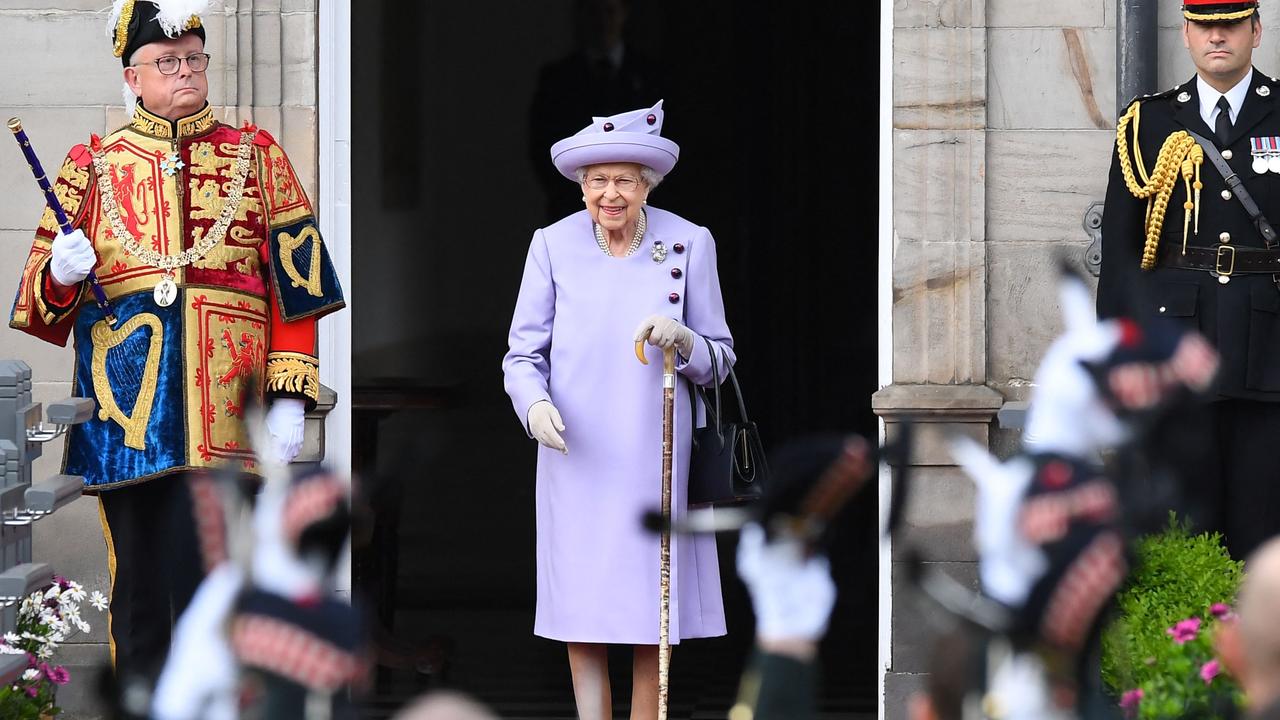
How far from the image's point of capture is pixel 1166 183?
19.2 ft

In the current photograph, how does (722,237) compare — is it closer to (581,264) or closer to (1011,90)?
(1011,90)

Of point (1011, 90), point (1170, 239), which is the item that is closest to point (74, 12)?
point (1011, 90)

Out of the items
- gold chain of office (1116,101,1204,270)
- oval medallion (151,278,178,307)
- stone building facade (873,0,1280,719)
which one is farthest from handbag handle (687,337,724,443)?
stone building facade (873,0,1280,719)

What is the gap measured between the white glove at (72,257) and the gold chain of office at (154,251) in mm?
133

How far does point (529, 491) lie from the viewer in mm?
11148

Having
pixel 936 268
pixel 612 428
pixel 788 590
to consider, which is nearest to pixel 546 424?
pixel 612 428

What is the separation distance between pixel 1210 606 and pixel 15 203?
13.9 ft

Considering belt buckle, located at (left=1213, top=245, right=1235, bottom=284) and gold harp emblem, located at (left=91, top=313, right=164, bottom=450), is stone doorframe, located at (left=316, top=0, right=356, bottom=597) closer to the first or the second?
gold harp emblem, located at (left=91, top=313, right=164, bottom=450)

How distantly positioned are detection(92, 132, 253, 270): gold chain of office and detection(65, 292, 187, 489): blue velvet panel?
10 centimetres

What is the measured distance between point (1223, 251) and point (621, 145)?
A: 1.71 metres

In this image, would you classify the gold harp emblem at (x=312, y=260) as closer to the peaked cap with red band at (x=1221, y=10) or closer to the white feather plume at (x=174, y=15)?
the white feather plume at (x=174, y=15)

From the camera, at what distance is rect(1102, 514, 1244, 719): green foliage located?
14.9 ft

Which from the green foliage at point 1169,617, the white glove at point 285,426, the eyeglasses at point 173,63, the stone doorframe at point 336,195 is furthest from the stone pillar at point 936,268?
the eyeglasses at point 173,63

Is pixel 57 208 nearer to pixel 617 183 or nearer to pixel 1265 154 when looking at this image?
pixel 617 183
